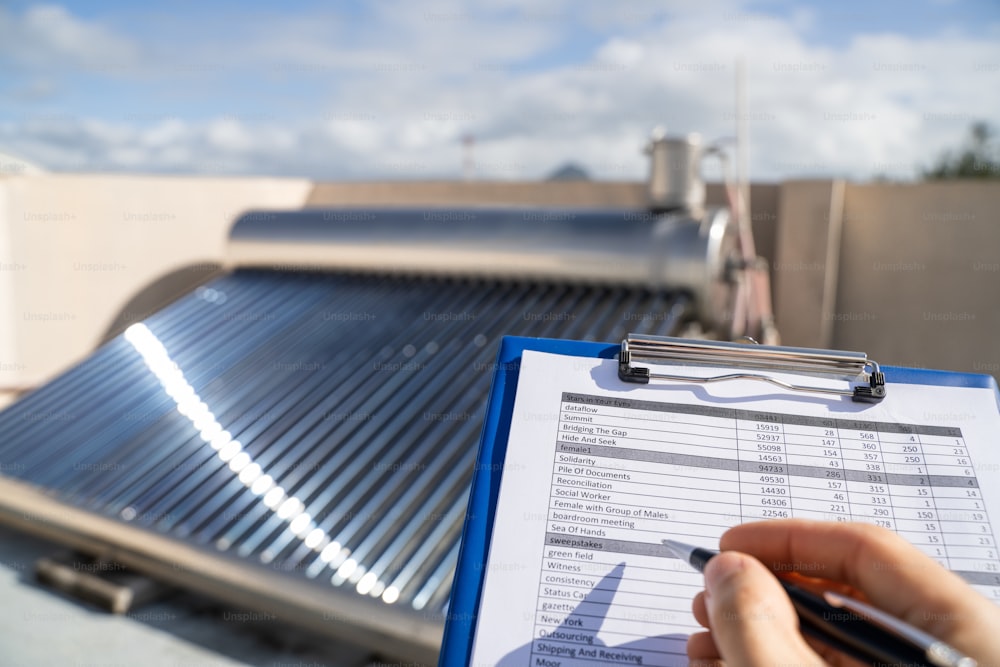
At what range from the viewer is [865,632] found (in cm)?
52

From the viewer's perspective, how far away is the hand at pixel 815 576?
51 centimetres

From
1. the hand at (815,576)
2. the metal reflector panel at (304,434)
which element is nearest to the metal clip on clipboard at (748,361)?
the hand at (815,576)

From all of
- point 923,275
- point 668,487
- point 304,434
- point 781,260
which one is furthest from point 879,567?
point 923,275

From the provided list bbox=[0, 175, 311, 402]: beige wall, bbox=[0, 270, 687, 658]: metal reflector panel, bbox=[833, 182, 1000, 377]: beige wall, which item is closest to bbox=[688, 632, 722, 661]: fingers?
bbox=[0, 270, 687, 658]: metal reflector panel

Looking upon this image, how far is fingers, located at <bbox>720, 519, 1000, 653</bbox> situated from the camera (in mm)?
536

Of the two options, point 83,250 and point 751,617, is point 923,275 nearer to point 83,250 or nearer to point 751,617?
point 751,617

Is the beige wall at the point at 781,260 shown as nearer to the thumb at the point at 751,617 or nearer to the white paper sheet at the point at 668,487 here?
the white paper sheet at the point at 668,487

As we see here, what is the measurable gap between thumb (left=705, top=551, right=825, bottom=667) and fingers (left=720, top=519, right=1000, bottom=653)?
5 cm

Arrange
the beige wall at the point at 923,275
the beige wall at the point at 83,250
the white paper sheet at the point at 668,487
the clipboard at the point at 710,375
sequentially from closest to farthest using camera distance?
the white paper sheet at the point at 668,487, the clipboard at the point at 710,375, the beige wall at the point at 83,250, the beige wall at the point at 923,275

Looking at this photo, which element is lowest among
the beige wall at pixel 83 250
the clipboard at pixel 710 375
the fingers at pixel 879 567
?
the fingers at pixel 879 567

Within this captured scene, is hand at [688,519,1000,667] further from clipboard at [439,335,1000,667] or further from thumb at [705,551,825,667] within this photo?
clipboard at [439,335,1000,667]

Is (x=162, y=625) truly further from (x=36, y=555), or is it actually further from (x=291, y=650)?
(x=36, y=555)

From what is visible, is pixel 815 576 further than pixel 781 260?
No

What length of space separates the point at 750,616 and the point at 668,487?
0.20 m
